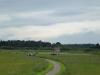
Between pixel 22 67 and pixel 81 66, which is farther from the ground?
pixel 22 67

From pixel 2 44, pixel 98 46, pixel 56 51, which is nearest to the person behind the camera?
pixel 56 51

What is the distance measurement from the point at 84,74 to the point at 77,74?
684mm

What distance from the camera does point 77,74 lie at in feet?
113

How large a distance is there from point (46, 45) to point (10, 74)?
165 m

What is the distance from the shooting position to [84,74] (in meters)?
34.4

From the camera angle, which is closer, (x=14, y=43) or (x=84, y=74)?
(x=84, y=74)

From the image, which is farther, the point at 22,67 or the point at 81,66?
the point at 81,66

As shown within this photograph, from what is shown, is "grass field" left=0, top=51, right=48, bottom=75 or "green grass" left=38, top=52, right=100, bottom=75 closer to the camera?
"grass field" left=0, top=51, right=48, bottom=75

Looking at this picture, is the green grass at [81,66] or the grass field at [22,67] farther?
the green grass at [81,66]

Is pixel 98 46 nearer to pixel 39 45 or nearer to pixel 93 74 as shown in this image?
pixel 39 45

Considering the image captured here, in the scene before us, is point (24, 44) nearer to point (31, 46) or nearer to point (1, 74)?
point (31, 46)

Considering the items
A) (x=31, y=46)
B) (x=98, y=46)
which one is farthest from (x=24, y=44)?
(x=98, y=46)

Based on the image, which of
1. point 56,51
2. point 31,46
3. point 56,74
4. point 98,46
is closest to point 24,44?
point 31,46

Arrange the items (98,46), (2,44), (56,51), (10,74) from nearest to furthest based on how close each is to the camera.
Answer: (10,74) → (56,51) → (98,46) → (2,44)
